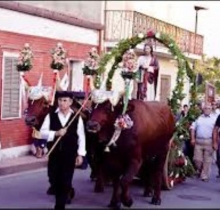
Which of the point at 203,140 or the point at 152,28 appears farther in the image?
the point at 152,28

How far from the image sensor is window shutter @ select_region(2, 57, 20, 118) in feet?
51.3

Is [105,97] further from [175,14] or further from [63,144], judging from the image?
[175,14]

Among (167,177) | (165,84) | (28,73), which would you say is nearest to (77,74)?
(28,73)

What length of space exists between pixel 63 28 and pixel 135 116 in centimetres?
838

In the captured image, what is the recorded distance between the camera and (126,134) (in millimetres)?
9992

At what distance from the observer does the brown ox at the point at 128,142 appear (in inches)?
382

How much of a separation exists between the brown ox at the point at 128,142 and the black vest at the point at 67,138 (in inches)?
10.1

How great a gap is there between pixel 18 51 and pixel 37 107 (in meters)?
6.15

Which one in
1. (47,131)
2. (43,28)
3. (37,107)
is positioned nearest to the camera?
(47,131)

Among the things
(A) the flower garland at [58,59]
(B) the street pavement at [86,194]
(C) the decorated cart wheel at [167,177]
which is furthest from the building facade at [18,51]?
(A) the flower garland at [58,59]

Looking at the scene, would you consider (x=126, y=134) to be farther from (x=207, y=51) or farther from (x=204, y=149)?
(x=207, y=51)

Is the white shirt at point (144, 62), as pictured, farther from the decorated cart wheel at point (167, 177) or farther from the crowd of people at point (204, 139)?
the crowd of people at point (204, 139)

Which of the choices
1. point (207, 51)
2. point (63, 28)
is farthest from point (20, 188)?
point (207, 51)

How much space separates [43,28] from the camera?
17047 millimetres
